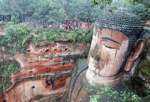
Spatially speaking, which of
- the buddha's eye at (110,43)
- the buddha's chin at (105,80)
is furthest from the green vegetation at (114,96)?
the buddha's eye at (110,43)

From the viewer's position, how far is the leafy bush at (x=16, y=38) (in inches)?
251

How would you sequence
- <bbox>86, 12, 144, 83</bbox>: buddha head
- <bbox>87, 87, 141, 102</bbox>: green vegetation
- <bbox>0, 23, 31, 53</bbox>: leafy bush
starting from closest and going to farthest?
<bbox>87, 87, 141, 102</bbox>: green vegetation, <bbox>86, 12, 144, 83</bbox>: buddha head, <bbox>0, 23, 31, 53</bbox>: leafy bush

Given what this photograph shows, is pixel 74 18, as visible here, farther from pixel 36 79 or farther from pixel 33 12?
pixel 36 79

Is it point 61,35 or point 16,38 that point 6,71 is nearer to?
point 16,38

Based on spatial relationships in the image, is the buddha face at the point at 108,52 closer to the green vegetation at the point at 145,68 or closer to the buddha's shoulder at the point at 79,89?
the green vegetation at the point at 145,68

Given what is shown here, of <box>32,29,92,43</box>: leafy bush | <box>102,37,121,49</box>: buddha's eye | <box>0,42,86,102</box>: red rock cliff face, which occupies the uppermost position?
<box>102,37,121,49</box>: buddha's eye

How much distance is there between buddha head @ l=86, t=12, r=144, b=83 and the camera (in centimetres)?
495

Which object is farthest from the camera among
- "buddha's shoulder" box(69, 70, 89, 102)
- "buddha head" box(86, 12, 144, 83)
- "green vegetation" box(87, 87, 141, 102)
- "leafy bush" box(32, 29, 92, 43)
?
"leafy bush" box(32, 29, 92, 43)

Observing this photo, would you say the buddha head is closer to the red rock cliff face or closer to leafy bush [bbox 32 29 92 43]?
leafy bush [bbox 32 29 92 43]

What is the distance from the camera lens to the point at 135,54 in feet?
16.9

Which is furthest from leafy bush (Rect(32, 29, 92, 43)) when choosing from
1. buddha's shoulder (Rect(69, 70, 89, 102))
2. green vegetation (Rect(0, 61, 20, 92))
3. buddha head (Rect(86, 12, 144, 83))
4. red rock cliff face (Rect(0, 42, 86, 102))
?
buddha head (Rect(86, 12, 144, 83))

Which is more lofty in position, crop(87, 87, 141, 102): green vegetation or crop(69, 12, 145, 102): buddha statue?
crop(69, 12, 145, 102): buddha statue

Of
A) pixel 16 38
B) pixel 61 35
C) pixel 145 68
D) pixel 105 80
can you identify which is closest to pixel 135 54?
pixel 145 68

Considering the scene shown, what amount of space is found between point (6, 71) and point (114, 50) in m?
3.26
